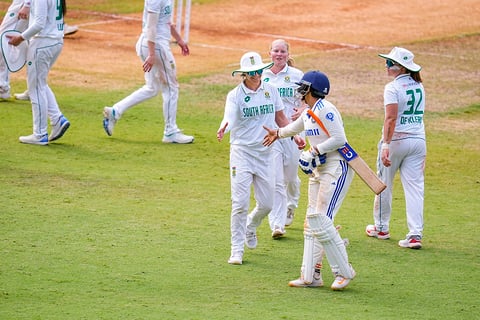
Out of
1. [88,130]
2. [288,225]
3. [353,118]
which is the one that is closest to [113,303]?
[288,225]

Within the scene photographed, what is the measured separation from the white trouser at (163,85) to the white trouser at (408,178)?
15.8 feet

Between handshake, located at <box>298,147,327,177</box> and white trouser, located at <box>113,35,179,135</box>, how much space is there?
19.9 feet

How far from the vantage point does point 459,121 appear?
696 inches

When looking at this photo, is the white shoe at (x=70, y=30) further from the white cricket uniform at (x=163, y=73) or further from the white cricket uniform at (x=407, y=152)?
the white cricket uniform at (x=407, y=152)

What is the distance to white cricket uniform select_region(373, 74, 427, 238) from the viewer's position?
11.1 meters

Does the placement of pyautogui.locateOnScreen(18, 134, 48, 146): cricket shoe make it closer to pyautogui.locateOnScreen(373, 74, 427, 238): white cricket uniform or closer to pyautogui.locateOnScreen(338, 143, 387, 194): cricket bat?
pyautogui.locateOnScreen(373, 74, 427, 238): white cricket uniform

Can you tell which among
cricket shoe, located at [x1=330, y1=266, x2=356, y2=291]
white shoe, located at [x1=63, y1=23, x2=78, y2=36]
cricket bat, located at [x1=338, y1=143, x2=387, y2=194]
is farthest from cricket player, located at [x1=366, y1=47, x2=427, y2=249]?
white shoe, located at [x1=63, y1=23, x2=78, y2=36]

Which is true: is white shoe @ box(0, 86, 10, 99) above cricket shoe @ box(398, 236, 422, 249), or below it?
above

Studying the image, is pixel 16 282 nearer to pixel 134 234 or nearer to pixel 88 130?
pixel 134 234

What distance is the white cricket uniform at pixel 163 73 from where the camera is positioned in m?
15.4

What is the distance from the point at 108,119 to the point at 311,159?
6442 millimetres

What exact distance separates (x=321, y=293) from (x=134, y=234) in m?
2.46

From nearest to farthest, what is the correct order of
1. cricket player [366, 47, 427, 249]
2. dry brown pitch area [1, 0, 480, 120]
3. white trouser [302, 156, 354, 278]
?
1. white trouser [302, 156, 354, 278]
2. cricket player [366, 47, 427, 249]
3. dry brown pitch area [1, 0, 480, 120]

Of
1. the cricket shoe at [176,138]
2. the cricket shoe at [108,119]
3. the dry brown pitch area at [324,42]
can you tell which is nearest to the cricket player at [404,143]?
the cricket shoe at [176,138]
